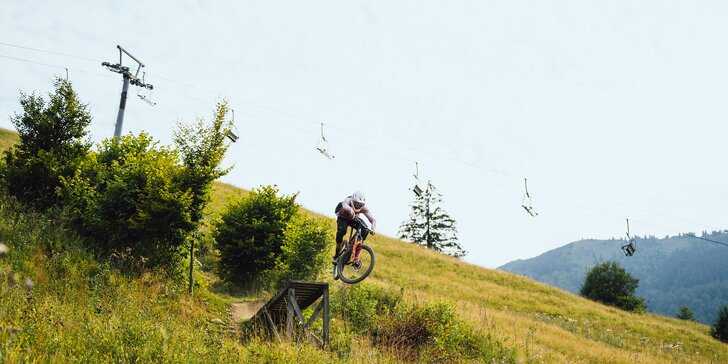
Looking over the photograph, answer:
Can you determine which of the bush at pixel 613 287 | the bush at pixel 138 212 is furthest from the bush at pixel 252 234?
the bush at pixel 613 287

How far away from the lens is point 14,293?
7.77m

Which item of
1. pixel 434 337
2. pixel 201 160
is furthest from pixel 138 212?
pixel 434 337

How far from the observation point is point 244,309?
15281 millimetres

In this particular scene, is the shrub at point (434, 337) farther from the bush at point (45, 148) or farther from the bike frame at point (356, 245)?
the bush at point (45, 148)

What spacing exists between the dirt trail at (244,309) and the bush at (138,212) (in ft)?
8.43

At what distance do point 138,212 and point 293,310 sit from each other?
229 inches

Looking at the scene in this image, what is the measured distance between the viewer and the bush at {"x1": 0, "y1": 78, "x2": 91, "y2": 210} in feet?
51.4

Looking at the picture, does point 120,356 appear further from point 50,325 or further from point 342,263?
point 342,263

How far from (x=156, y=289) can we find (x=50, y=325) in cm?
492

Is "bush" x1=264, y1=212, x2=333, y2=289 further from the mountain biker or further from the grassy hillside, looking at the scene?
the mountain biker

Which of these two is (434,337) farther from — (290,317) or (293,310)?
(290,317)

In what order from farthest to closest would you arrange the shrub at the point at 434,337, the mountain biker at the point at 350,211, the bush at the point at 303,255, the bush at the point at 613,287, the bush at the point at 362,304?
the bush at the point at 613,287 < the bush at the point at 303,255 < the bush at the point at 362,304 < the shrub at the point at 434,337 < the mountain biker at the point at 350,211

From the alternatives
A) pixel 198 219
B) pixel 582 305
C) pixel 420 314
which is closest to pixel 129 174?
pixel 198 219

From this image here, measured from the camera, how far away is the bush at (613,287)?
172 feet
